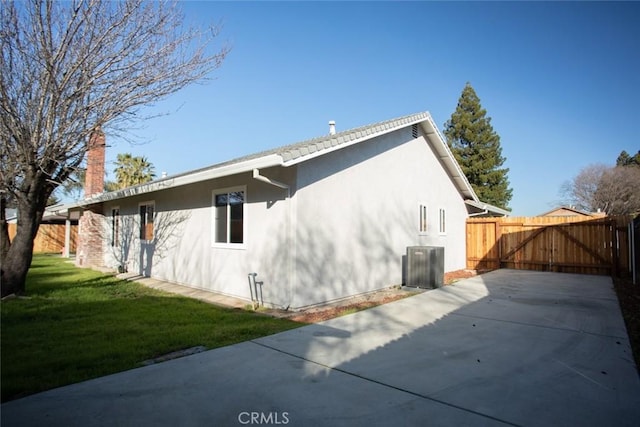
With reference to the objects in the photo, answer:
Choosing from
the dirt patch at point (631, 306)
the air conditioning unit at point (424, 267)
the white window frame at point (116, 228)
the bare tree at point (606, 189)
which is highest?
the bare tree at point (606, 189)

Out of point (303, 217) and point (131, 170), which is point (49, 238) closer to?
point (131, 170)

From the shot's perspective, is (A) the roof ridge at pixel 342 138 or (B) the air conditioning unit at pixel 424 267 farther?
(B) the air conditioning unit at pixel 424 267

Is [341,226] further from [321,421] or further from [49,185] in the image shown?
[49,185]

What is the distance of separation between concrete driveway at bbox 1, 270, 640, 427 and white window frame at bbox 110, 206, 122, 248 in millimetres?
11777

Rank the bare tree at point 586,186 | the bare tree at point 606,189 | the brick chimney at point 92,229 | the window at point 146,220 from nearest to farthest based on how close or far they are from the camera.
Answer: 1. the window at point 146,220
2. the brick chimney at point 92,229
3. the bare tree at point 606,189
4. the bare tree at point 586,186

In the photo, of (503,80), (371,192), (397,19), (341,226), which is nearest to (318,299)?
(341,226)

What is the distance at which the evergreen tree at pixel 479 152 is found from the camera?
32.0m

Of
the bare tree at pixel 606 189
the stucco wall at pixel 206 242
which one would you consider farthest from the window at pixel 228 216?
the bare tree at pixel 606 189

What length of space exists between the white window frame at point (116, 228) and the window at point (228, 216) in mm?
7686

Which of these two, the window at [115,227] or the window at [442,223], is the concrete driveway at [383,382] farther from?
the window at [115,227]

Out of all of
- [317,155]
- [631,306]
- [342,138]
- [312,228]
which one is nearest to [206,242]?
[312,228]

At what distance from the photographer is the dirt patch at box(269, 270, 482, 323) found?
6.68 m

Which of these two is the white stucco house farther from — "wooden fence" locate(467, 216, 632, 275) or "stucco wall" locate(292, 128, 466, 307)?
"wooden fence" locate(467, 216, 632, 275)

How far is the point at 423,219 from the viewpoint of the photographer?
12266 millimetres
